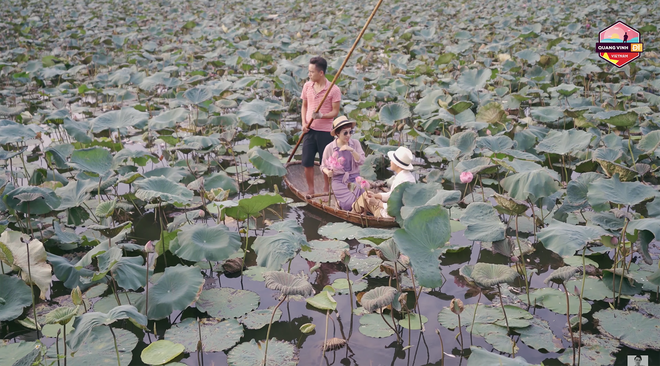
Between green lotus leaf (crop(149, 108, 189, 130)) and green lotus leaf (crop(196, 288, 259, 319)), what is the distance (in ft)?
8.29

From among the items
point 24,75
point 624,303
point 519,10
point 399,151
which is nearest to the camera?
point 624,303

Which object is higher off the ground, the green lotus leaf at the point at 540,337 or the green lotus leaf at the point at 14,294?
the green lotus leaf at the point at 14,294

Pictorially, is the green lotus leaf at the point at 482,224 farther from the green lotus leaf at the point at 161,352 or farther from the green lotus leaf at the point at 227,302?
the green lotus leaf at the point at 161,352

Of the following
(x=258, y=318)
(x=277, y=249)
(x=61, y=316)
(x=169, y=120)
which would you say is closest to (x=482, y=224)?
(x=277, y=249)

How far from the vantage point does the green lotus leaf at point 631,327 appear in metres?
2.80

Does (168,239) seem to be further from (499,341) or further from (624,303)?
(624,303)

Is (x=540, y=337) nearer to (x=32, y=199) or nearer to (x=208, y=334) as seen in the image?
(x=208, y=334)

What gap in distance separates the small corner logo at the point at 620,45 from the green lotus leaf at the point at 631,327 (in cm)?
668

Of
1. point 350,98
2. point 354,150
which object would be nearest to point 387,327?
point 354,150

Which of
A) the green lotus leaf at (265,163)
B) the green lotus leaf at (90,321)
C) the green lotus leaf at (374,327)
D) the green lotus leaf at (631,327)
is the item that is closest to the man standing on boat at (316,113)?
the green lotus leaf at (265,163)

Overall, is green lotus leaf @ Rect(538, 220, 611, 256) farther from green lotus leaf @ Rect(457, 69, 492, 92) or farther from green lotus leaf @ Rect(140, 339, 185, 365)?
green lotus leaf @ Rect(457, 69, 492, 92)

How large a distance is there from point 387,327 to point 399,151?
1.64 metres

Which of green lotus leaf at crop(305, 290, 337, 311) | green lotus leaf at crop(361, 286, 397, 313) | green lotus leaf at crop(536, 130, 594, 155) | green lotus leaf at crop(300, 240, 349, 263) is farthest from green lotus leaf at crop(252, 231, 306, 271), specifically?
green lotus leaf at crop(536, 130, 594, 155)

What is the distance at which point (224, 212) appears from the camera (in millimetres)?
3838
